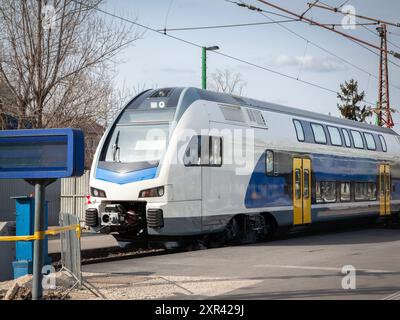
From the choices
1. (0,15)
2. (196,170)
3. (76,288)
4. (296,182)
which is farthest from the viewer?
(0,15)

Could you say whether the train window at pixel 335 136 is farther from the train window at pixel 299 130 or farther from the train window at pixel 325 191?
the train window at pixel 299 130

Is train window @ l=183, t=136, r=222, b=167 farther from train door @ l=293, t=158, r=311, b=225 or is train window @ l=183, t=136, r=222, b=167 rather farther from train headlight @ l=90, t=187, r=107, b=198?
train door @ l=293, t=158, r=311, b=225

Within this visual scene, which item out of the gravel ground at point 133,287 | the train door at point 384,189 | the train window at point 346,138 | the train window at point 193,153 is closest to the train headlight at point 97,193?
the train window at point 193,153

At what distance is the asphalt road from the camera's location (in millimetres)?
8844

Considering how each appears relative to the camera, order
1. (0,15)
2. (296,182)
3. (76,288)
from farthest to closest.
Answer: (0,15)
(296,182)
(76,288)

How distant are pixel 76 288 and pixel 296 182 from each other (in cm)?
1005

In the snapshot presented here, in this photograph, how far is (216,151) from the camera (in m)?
14.6

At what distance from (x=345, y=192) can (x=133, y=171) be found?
30.8 ft

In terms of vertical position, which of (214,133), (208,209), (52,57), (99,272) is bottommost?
(99,272)

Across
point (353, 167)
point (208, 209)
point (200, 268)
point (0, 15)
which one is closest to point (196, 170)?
point (208, 209)

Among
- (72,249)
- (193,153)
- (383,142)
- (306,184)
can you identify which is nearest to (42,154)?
(72,249)

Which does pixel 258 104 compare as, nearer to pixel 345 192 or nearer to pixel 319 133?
pixel 319 133

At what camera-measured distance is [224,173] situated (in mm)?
14875
